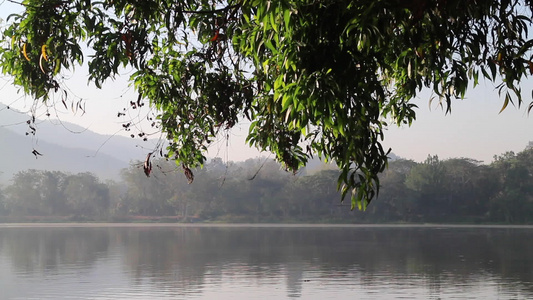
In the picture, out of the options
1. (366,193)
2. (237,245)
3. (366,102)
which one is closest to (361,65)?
(366,102)

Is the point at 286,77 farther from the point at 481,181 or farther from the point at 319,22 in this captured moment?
the point at 481,181

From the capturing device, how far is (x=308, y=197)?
71.1 m

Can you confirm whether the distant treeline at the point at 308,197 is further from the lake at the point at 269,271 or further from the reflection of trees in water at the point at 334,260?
the lake at the point at 269,271

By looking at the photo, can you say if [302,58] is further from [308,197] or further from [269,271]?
[308,197]

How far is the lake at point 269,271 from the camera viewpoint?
20.6 meters

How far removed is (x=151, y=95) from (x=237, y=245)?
1197 inches

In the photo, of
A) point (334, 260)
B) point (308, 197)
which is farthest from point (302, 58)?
point (308, 197)

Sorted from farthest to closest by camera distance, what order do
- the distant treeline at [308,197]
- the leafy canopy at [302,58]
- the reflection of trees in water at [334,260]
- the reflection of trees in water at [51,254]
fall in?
the distant treeline at [308,197] → the reflection of trees in water at [51,254] → the reflection of trees in water at [334,260] → the leafy canopy at [302,58]

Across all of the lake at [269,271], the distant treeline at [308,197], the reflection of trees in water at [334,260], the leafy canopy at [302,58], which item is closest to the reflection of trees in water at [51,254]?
the lake at [269,271]

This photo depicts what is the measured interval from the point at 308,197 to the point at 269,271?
4528 centimetres

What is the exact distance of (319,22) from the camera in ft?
19.4

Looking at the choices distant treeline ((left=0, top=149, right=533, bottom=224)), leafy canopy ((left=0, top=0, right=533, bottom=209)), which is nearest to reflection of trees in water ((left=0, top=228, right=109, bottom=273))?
leafy canopy ((left=0, top=0, right=533, bottom=209))

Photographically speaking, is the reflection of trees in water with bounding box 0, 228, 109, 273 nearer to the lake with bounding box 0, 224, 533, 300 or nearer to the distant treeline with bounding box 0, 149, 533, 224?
the lake with bounding box 0, 224, 533, 300

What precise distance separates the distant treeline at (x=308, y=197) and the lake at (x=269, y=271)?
89.0 feet
